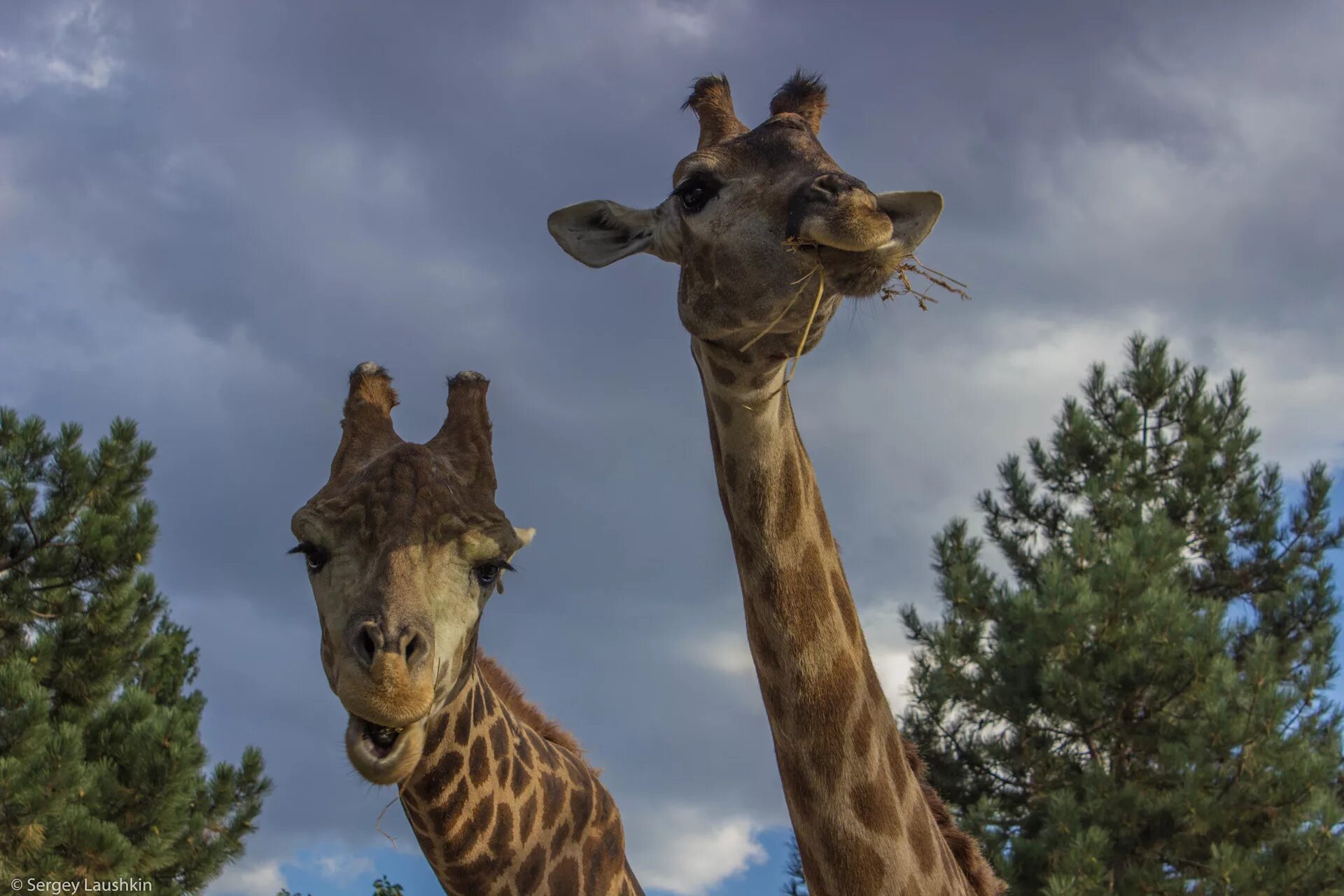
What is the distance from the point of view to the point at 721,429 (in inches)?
145

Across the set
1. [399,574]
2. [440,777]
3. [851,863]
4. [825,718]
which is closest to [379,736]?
[399,574]

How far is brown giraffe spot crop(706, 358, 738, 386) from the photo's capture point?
3.58m

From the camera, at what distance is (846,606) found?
384cm

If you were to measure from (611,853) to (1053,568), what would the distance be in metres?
11.5

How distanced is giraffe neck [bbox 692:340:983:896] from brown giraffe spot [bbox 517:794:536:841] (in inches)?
54.1

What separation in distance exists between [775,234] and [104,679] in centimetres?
1420

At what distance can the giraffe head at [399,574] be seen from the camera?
3525mm

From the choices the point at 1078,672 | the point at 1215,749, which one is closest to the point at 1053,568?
the point at 1078,672

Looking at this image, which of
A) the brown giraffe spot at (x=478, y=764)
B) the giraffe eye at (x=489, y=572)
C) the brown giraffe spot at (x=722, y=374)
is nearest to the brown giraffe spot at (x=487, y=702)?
the brown giraffe spot at (x=478, y=764)

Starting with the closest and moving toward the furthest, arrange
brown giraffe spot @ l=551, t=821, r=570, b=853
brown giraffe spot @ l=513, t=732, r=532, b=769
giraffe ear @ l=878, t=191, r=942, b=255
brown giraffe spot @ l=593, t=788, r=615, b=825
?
giraffe ear @ l=878, t=191, r=942, b=255 < brown giraffe spot @ l=551, t=821, r=570, b=853 < brown giraffe spot @ l=513, t=732, r=532, b=769 < brown giraffe spot @ l=593, t=788, r=615, b=825

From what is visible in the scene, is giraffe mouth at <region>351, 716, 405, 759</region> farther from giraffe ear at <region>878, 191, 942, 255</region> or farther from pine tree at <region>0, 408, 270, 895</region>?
pine tree at <region>0, 408, 270, 895</region>

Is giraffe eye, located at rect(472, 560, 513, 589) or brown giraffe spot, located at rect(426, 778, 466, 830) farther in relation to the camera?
brown giraffe spot, located at rect(426, 778, 466, 830)

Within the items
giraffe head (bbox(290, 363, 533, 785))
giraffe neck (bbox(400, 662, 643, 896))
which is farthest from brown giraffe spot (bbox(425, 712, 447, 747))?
giraffe head (bbox(290, 363, 533, 785))

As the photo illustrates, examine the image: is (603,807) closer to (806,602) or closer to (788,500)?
(806,602)
